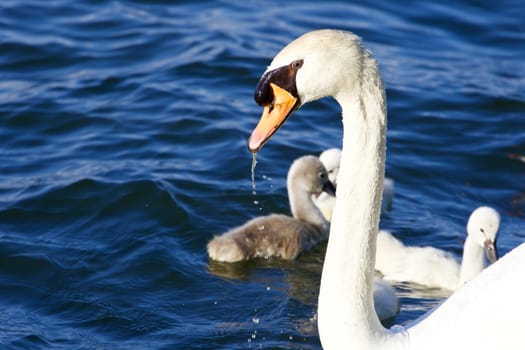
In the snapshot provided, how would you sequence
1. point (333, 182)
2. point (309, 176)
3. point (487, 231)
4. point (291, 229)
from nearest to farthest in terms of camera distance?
point (487, 231) → point (291, 229) → point (309, 176) → point (333, 182)

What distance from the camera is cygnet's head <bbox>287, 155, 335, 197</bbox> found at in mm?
9742

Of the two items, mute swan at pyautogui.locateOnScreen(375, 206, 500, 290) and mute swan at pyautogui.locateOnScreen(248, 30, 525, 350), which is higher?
mute swan at pyautogui.locateOnScreen(248, 30, 525, 350)

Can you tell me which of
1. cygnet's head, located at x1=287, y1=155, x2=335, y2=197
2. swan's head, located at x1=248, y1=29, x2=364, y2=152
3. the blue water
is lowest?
the blue water

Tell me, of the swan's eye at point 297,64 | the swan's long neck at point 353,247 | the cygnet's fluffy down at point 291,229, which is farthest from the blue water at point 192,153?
the swan's eye at point 297,64

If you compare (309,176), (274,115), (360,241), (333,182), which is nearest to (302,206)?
(309,176)

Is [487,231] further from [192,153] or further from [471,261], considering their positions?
A: [192,153]

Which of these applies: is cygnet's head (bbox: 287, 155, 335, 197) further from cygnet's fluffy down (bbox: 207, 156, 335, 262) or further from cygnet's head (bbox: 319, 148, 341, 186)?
cygnet's head (bbox: 319, 148, 341, 186)

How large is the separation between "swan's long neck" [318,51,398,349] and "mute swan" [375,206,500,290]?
3.02 metres

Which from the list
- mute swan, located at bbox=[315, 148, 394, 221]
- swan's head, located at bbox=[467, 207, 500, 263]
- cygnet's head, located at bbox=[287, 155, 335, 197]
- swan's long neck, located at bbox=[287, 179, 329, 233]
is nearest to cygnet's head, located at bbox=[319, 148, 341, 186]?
mute swan, located at bbox=[315, 148, 394, 221]

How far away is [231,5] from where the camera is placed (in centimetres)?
1612

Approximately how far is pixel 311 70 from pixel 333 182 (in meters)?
5.51

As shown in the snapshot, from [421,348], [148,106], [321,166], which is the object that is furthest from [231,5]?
[421,348]

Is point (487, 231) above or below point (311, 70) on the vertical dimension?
below

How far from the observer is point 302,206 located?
32.2 ft
